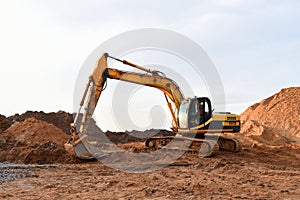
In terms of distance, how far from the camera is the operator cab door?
13086mm

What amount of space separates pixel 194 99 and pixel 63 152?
5.60 m

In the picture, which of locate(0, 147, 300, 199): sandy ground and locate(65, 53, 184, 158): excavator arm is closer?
locate(0, 147, 300, 199): sandy ground

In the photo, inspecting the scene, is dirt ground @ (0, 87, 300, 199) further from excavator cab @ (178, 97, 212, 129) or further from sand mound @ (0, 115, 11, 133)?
sand mound @ (0, 115, 11, 133)

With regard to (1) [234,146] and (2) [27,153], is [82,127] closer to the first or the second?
(2) [27,153]

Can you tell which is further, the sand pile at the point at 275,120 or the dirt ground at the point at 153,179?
the sand pile at the point at 275,120

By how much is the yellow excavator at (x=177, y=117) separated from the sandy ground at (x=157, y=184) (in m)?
1.89

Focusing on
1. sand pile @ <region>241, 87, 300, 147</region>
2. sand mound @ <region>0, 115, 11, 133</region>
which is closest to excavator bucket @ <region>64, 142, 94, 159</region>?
sand pile @ <region>241, 87, 300, 147</region>

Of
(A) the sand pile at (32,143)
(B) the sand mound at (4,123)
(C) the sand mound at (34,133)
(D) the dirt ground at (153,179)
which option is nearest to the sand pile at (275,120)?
(D) the dirt ground at (153,179)

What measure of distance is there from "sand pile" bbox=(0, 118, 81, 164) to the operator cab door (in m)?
4.97

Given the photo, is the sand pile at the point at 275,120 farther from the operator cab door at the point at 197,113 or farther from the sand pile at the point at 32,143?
the sand pile at the point at 32,143

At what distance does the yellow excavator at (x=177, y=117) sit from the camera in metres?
11.8

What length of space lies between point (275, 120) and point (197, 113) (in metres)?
20.2

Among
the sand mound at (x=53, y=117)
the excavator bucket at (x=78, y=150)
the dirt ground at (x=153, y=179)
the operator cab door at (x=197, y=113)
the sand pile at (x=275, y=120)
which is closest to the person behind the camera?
the dirt ground at (x=153, y=179)

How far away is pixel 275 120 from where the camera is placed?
101 feet
